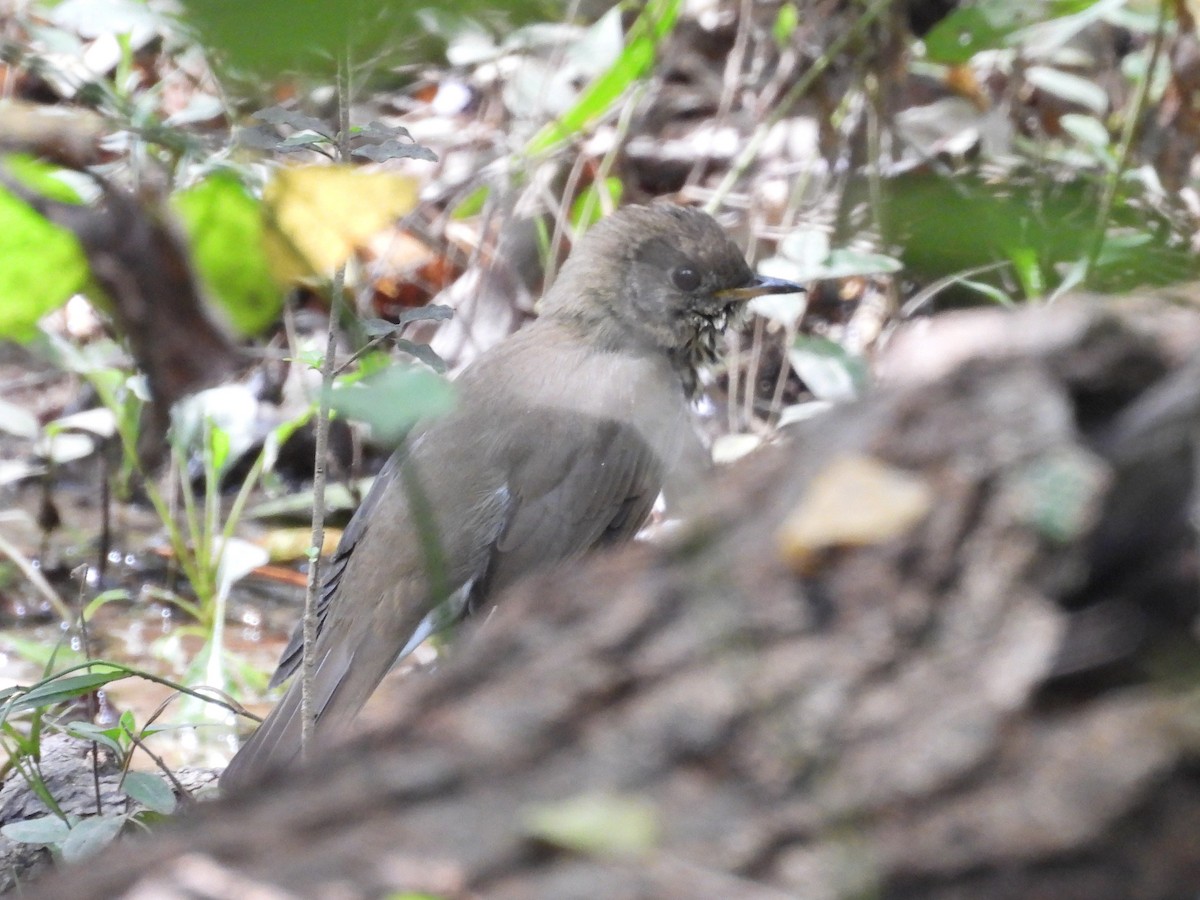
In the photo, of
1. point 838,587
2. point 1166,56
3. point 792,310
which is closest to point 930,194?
point 838,587

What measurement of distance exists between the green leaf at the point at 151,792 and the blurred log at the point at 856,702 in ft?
4.44

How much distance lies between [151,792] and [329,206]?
1.26 meters

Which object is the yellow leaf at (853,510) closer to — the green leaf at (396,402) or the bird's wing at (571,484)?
the green leaf at (396,402)

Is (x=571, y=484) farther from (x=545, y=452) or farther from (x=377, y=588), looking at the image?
(x=377, y=588)

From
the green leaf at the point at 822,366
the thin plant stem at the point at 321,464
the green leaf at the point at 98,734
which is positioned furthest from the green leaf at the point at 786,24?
the green leaf at the point at 98,734

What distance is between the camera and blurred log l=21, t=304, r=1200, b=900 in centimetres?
119

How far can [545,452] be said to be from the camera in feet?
12.3

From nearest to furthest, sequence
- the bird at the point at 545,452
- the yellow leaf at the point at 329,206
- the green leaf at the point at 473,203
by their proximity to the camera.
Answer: the yellow leaf at the point at 329,206, the bird at the point at 545,452, the green leaf at the point at 473,203

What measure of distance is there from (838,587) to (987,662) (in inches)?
5.7

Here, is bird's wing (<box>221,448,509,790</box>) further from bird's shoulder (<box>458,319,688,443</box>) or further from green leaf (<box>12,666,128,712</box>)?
green leaf (<box>12,666,128,712</box>)

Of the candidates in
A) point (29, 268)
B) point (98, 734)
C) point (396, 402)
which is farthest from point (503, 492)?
point (396, 402)

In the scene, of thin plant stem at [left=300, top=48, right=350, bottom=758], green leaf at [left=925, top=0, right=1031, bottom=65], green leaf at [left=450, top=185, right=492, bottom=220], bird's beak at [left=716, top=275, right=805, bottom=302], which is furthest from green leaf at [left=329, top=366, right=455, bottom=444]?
green leaf at [left=450, top=185, right=492, bottom=220]

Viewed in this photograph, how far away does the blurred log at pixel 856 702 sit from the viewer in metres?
1.19

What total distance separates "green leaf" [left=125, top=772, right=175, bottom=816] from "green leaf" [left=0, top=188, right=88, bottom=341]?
850mm
